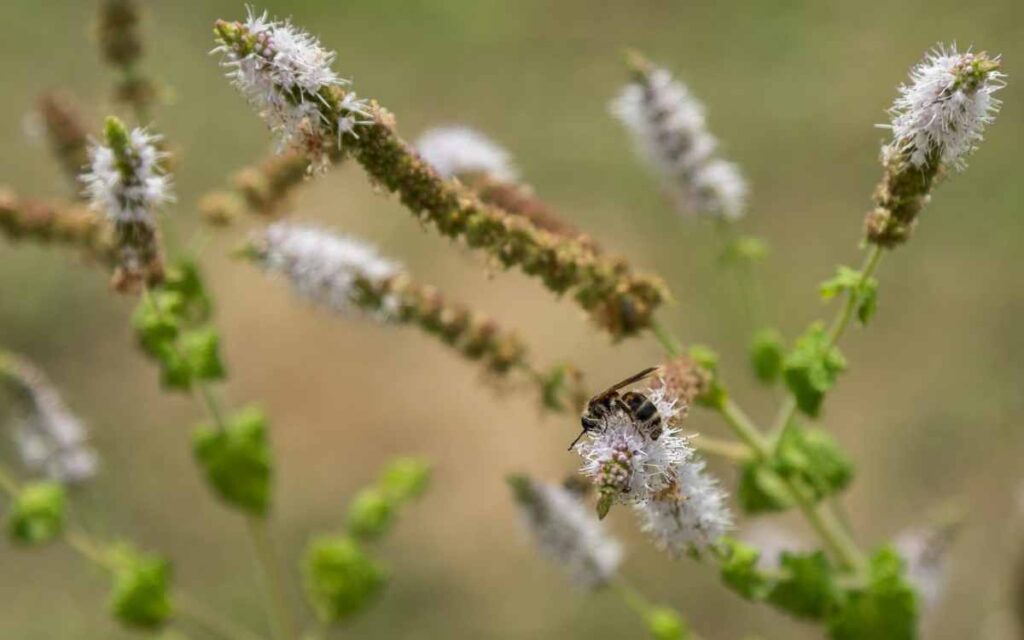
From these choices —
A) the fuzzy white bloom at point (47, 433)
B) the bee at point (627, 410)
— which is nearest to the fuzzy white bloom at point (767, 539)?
the bee at point (627, 410)

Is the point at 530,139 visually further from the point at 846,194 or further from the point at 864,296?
the point at 864,296

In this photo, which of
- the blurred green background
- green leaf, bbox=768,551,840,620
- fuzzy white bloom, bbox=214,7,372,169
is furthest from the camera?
the blurred green background

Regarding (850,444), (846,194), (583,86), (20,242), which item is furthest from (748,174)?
(20,242)

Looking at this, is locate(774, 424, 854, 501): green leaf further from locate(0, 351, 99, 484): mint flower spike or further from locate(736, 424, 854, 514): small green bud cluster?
locate(0, 351, 99, 484): mint flower spike

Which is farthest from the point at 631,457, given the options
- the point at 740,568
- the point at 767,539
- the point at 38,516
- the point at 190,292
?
the point at 767,539

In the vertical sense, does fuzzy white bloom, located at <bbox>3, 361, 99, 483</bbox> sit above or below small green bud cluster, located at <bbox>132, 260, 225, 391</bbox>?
below

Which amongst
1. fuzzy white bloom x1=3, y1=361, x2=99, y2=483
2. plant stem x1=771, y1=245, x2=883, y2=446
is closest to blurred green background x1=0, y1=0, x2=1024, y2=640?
fuzzy white bloom x1=3, y1=361, x2=99, y2=483

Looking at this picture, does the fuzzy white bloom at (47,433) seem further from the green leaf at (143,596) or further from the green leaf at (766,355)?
the green leaf at (766,355)
